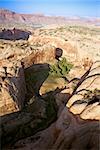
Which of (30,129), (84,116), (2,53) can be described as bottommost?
(30,129)

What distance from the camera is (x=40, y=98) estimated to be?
1064 inches

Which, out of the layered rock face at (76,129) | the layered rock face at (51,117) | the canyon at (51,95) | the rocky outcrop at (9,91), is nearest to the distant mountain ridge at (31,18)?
the canyon at (51,95)

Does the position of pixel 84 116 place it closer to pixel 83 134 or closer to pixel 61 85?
pixel 83 134

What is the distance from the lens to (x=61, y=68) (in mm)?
34906

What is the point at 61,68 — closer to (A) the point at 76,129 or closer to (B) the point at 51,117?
(B) the point at 51,117

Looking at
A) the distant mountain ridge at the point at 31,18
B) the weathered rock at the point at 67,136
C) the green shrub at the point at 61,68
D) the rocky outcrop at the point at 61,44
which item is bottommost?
the weathered rock at the point at 67,136

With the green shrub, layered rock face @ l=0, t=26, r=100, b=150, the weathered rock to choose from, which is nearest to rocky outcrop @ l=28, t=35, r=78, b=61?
the green shrub

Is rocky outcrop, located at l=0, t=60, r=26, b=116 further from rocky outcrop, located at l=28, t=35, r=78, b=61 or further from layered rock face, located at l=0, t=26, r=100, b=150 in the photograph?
rocky outcrop, located at l=28, t=35, r=78, b=61

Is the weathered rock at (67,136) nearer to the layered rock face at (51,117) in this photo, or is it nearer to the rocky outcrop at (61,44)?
the layered rock face at (51,117)

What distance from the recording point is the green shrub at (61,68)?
3384 centimetres

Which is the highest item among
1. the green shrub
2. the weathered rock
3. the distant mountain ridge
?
the distant mountain ridge

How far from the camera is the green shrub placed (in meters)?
→ 33.8

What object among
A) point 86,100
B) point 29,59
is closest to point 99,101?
point 86,100

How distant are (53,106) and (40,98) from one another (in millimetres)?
2318
